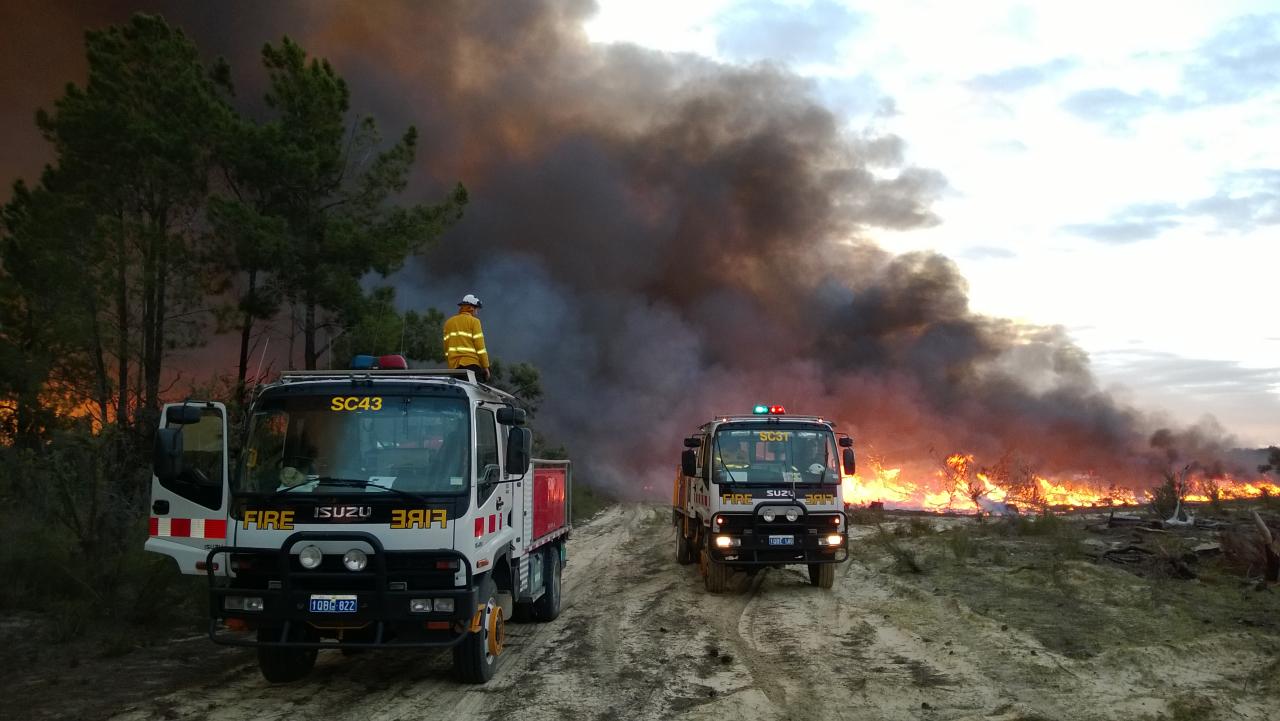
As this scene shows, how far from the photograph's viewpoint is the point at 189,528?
7.54 m

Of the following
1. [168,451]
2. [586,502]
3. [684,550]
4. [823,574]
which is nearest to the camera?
[168,451]

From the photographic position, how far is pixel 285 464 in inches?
298

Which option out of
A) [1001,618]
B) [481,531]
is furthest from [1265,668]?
[481,531]

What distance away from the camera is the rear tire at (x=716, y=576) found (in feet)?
46.2

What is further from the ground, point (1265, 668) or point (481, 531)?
point (481, 531)

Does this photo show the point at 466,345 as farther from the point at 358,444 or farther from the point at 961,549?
the point at 961,549

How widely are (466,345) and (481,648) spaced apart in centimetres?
361

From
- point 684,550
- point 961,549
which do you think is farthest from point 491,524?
point 961,549

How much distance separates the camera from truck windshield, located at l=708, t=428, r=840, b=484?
542 inches

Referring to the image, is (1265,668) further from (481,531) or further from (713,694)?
(481,531)

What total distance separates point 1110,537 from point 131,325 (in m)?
22.5

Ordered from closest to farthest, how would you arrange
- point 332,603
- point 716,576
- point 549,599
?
point 332,603
point 549,599
point 716,576

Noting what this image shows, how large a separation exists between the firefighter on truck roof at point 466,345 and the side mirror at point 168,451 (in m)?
3.45

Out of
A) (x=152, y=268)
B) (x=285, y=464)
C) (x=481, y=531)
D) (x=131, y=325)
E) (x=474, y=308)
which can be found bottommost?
(x=481, y=531)
